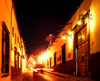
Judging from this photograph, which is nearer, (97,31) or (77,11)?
(97,31)

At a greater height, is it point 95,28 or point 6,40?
point 95,28

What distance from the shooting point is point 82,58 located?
16.1 m

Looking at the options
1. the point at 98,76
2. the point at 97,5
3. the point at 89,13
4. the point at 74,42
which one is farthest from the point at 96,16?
the point at 74,42

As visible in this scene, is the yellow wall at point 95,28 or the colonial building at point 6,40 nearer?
the colonial building at point 6,40

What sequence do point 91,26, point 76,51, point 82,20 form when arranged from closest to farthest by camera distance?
point 91,26 → point 82,20 → point 76,51

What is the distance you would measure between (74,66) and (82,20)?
5256mm

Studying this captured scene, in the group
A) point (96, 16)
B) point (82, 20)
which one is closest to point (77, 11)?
point (82, 20)

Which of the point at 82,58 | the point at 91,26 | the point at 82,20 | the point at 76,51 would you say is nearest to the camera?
the point at 91,26

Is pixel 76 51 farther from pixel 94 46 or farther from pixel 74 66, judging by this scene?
pixel 94 46

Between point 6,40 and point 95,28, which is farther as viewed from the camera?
point 95,28

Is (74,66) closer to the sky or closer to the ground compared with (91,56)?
closer to the ground

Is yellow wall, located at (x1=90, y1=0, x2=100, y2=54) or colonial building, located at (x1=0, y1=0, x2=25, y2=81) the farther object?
yellow wall, located at (x1=90, y1=0, x2=100, y2=54)

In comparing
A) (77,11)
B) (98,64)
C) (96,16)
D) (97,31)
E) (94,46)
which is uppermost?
(77,11)

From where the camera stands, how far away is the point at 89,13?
41.8ft
